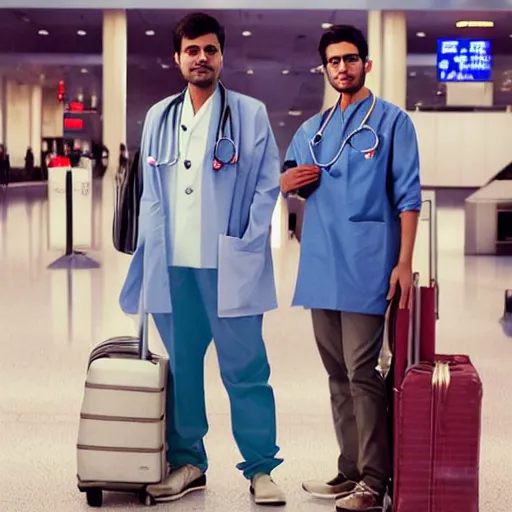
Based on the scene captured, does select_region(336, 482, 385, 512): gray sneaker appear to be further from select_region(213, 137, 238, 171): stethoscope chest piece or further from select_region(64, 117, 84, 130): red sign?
select_region(64, 117, 84, 130): red sign

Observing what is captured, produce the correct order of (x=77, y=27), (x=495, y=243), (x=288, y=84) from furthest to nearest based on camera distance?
(x=288, y=84) < (x=77, y=27) < (x=495, y=243)

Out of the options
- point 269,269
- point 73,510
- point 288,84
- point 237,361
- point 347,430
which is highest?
point 288,84

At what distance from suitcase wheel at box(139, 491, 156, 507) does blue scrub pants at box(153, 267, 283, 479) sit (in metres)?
0.17

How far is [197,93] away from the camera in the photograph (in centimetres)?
346

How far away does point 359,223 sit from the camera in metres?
3.27

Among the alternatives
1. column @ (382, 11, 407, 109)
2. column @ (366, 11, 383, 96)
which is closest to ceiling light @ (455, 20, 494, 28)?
column @ (382, 11, 407, 109)

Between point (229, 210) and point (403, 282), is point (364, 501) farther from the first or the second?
point (229, 210)

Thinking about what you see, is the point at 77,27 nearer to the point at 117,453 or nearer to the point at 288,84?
the point at 288,84

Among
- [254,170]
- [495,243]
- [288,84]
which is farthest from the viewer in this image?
[288,84]

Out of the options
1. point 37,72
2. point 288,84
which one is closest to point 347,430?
point 288,84

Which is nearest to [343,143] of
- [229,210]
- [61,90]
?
[229,210]

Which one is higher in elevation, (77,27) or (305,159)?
(77,27)

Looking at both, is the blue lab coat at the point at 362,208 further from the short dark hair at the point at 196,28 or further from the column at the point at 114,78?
the column at the point at 114,78

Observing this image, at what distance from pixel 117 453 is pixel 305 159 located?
3.59 ft
